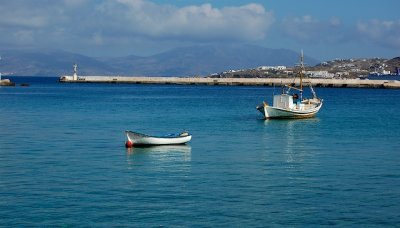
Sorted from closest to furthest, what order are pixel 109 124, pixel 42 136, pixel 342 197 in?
1. pixel 342 197
2. pixel 42 136
3. pixel 109 124

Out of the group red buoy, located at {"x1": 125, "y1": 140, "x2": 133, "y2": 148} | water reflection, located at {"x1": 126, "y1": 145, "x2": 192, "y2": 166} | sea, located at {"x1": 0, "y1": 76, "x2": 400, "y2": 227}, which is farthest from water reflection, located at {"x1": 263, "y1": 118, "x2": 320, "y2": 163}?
red buoy, located at {"x1": 125, "y1": 140, "x2": 133, "y2": 148}

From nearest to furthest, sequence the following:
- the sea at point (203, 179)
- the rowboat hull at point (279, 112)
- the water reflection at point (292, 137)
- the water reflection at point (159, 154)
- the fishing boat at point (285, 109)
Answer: the sea at point (203, 179)
the water reflection at point (159, 154)
the water reflection at point (292, 137)
the rowboat hull at point (279, 112)
the fishing boat at point (285, 109)

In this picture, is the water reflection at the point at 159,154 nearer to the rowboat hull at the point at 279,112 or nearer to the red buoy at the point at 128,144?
the red buoy at the point at 128,144

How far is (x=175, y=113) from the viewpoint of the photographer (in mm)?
75750

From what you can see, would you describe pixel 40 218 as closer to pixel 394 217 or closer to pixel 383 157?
pixel 394 217

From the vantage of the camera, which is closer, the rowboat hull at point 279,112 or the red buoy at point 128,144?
the red buoy at point 128,144

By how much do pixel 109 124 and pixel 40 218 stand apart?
35868 mm

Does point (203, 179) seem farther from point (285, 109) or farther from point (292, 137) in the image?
point (285, 109)

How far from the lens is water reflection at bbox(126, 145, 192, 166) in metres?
35.5

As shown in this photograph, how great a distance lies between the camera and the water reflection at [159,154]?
3553cm

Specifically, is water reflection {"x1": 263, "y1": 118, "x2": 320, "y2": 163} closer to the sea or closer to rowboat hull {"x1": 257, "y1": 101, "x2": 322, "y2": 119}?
the sea

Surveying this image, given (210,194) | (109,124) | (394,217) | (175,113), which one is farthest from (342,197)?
(175,113)

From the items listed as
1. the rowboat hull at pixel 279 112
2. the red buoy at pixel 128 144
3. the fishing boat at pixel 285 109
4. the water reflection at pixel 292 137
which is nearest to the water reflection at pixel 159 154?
the red buoy at pixel 128 144

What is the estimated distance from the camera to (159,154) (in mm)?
37844
